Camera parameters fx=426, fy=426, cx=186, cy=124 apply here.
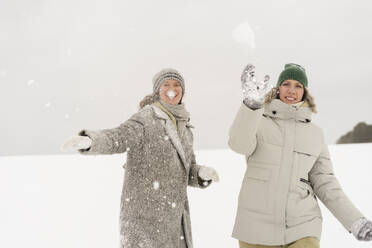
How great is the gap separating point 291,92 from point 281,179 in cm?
63

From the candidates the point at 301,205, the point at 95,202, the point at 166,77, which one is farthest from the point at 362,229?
the point at 95,202

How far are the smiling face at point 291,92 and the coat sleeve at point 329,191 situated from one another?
0.45 meters

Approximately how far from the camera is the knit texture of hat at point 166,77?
10.2 ft

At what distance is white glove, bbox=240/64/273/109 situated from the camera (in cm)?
257

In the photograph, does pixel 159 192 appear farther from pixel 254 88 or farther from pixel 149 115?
pixel 254 88

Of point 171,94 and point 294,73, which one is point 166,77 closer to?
point 171,94

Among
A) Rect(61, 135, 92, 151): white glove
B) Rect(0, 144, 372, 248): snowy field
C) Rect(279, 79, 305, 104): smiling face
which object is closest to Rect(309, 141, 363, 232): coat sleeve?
Rect(279, 79, 305, 104): smiling face

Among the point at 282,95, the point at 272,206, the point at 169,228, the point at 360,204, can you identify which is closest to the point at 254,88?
the point at 282,95

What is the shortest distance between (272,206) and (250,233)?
227mm

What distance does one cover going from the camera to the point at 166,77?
3.11m

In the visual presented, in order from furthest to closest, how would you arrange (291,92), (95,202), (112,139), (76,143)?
(95,202) → (291,92) → (112,139) → (76,143)

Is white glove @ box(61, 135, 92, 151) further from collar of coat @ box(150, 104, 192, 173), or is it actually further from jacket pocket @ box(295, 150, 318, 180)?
jacket pocket @ box(295, 150, 318, 180)

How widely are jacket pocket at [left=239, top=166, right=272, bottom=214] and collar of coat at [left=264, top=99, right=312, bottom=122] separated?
400 mm

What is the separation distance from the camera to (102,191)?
7.17m
